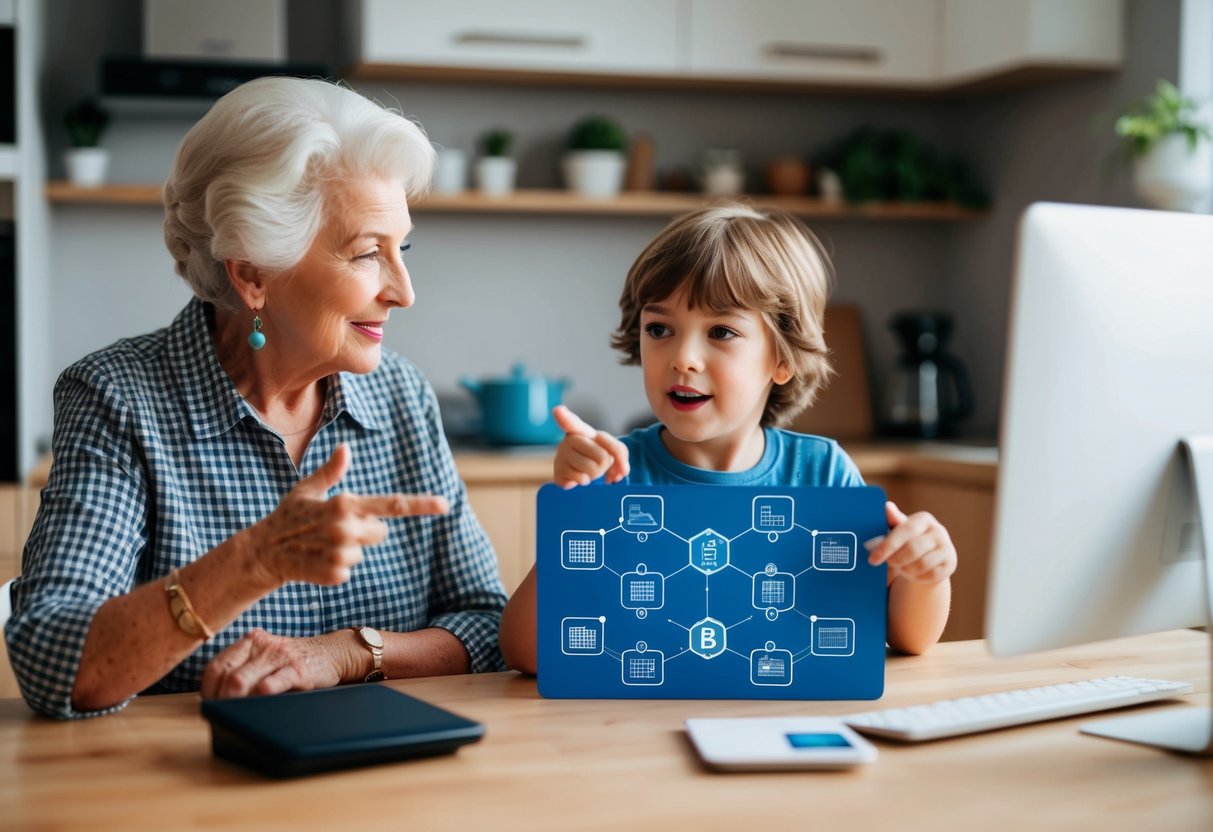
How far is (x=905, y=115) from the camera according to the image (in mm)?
3709

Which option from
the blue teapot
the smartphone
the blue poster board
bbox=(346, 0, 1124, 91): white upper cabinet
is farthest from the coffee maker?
the smartphone

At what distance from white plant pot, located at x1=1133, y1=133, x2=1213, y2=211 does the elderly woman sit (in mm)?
1891

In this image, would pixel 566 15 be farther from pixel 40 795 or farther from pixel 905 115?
pixel 40 795

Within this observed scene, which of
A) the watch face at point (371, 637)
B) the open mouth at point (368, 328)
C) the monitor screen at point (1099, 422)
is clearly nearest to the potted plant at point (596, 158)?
the open mouth at point (368, 328)

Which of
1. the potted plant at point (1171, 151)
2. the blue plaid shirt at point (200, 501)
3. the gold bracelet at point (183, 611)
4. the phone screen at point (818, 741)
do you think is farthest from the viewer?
the potted plant at point (1171, 151)

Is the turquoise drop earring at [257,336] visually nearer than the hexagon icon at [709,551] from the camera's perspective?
Answer: No

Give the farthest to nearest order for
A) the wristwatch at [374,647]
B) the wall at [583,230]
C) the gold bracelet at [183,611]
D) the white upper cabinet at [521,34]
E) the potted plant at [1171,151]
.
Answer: the wall at [583,230] < the white upper cabinet at [521,34] < the potted plant at [1171,151] < the wristwatch at [374,647] < the gold bracelet at [183,611]

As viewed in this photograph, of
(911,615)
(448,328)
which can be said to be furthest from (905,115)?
(911,615)

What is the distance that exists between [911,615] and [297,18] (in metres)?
2.49

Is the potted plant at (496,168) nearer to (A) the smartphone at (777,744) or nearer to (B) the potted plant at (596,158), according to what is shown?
(B) the potted plant at (596,158)

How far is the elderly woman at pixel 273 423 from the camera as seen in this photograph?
4.44 ft

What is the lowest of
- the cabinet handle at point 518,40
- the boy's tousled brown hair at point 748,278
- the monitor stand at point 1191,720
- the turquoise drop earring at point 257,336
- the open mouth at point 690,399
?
the monitor stand at point 1191,720

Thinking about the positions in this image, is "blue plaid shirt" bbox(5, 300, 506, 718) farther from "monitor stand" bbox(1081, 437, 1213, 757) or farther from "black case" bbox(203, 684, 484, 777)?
"monitor stand" bbox(1081, 437, 1213, 757)

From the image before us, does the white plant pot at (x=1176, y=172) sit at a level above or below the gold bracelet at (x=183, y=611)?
above
